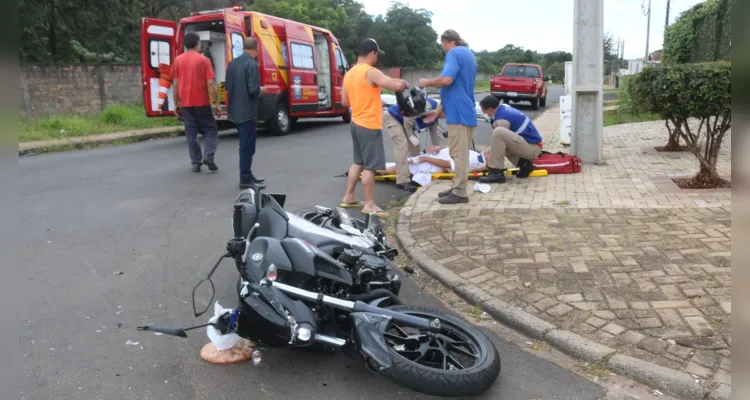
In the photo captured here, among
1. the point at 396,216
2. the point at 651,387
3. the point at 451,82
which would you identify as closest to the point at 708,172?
the point at 451,82

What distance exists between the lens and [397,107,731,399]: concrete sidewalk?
11.4 ft

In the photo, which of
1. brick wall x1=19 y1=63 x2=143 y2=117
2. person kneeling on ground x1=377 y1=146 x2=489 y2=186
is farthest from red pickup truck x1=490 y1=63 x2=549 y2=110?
person kneeling on ground x1=377 y1=146 x2=489 y2=186

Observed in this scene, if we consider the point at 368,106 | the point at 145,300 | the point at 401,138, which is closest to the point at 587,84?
the point at 401,138

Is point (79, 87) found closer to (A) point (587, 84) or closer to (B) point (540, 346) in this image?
(A) point (587, 84)

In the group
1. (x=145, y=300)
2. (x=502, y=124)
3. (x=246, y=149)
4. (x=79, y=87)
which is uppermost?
(x=79, y=87)

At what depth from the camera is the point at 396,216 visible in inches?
267

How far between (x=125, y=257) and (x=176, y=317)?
1.44 meters

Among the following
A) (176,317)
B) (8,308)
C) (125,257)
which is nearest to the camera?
(8,308)

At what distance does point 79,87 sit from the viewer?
17234 millimetres

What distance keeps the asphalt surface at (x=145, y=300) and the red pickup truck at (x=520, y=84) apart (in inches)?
689

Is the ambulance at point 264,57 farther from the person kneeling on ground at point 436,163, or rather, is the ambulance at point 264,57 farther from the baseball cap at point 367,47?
the baseball cap at point 367,47

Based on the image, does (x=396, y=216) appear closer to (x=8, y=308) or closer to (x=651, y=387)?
(x=651, y=387)

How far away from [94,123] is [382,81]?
455 inches

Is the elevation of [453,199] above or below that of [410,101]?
below
